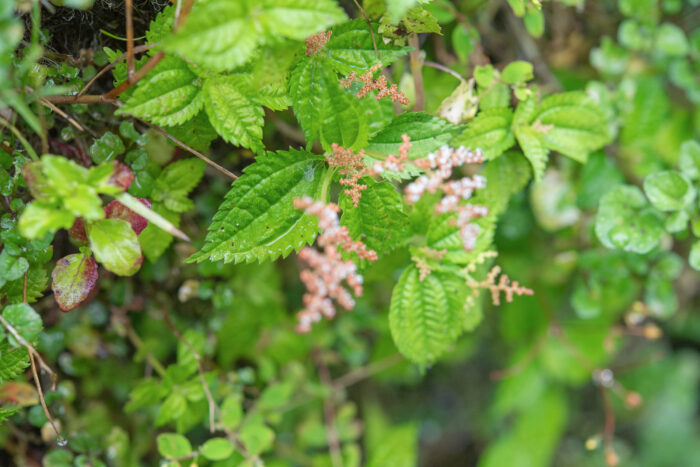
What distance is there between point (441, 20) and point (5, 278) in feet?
3.40

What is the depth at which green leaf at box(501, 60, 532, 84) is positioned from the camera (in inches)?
37.6

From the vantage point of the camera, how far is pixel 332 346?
157cm

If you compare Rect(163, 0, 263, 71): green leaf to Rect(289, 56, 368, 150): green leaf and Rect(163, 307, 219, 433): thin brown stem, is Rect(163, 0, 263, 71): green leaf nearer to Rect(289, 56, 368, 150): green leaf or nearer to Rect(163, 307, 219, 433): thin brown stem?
Rect(289, 56, 368, 150): green leaf

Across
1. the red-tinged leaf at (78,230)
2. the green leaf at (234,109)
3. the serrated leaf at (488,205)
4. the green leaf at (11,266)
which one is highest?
the green leaf at (234,109)

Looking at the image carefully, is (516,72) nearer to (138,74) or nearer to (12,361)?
(138,74)

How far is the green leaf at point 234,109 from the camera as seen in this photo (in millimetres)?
770

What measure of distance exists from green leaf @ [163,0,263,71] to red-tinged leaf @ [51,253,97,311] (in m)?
0.42

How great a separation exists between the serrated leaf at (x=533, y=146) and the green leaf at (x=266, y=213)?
43 cm

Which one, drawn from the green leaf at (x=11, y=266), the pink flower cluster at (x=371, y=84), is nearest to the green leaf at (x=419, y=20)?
the pink flower cluster at (x=371, y=84)

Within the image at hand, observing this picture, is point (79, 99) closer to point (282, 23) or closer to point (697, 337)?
point (282, 23)

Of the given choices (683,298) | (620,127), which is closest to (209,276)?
(620,127)

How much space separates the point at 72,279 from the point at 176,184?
0.83ft

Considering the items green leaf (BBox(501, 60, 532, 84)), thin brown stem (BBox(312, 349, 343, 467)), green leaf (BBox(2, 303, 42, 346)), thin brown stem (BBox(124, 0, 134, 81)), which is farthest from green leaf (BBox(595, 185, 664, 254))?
green leaf (BBox(2, 303, 42, 346))

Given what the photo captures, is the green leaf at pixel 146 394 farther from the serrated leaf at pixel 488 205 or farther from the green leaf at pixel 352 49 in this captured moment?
the green leaf at pixel 352 49
